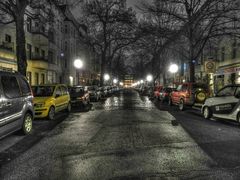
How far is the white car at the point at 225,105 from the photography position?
11.3 m

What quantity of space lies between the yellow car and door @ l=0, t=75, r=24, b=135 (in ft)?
12.8

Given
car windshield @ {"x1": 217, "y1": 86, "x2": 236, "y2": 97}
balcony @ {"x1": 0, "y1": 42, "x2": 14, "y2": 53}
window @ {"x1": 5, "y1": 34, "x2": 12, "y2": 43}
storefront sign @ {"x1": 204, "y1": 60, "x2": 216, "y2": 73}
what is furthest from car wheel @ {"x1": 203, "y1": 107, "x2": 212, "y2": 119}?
window @ {"x1": 5, "y1": 34, "x2": 12, "y2": 43}

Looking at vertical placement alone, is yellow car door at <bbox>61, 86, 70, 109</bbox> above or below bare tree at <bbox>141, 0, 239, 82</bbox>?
below

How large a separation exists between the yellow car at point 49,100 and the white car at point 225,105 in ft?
24.1

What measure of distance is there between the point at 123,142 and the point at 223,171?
3.18m

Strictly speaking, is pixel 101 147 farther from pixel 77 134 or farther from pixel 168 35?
pixel 168 35

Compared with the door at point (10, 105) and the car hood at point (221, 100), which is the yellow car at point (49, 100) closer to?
the door at point (10, 105)

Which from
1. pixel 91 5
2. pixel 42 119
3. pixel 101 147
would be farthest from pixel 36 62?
pixel 101 147

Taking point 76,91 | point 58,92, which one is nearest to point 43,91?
point 58,92

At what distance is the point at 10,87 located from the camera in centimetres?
795

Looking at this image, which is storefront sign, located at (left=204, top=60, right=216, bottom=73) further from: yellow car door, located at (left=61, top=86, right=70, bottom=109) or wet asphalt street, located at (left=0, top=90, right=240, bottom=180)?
yellow car door, located at (left=61, top=86, right=70, bottom=109)

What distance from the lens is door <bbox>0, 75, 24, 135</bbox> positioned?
733 cm

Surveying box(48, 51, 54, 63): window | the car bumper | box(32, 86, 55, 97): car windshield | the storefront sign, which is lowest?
the car bumper

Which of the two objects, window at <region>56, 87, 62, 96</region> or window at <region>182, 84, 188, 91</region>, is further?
window at <region>182, 84, 188, 91</region>
